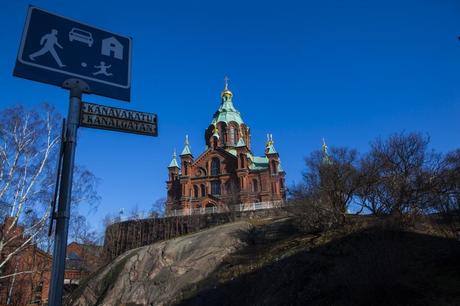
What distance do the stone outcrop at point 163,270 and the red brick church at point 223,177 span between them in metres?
18.6

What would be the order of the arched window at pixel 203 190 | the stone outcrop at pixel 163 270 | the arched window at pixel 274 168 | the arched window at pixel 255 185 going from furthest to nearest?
the arched window at pixel 274 168, the arched window at pixel 203 190, the arched window at pixel 255 185, the stone outcrop at pixel 163 270

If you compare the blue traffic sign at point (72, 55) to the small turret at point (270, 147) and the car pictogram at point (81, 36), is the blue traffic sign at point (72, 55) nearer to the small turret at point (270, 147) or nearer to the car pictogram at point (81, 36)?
the car pictogram at point (81, 36)

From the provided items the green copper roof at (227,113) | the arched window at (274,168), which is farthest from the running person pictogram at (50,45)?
the green copper roof at (227,113)

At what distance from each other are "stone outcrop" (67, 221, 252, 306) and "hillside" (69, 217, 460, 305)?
0.07 meters

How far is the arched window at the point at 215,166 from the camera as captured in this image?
170 feet

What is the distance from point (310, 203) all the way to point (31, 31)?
19.2 meters

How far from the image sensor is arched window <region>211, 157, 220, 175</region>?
51.8 m

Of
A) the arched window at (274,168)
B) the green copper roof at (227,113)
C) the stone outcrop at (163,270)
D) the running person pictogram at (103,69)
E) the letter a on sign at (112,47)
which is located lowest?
the stone outcrop at (163,270)

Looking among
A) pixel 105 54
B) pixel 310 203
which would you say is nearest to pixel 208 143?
pixel 310 203

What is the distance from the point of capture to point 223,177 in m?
50.3

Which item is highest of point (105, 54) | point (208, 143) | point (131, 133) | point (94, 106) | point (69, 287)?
point (208, 143)

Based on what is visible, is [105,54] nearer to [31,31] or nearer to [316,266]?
[31,31]

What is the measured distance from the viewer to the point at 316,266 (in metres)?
15.1

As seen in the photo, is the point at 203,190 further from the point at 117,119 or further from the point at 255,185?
the point at 117,119
